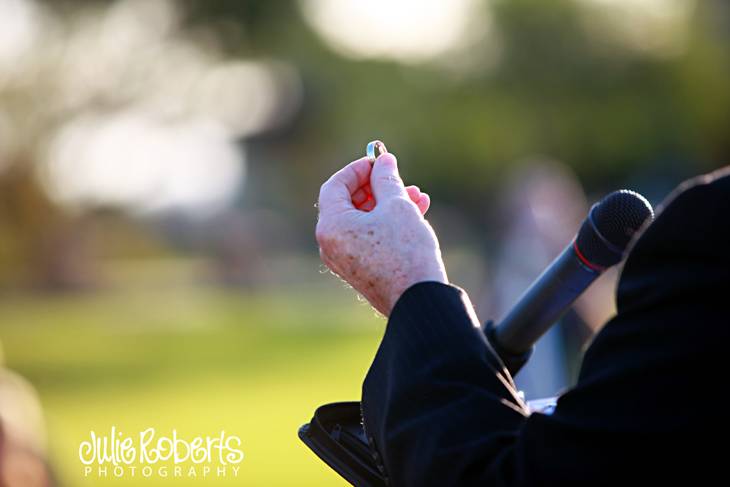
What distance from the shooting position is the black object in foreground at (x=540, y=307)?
1.96m

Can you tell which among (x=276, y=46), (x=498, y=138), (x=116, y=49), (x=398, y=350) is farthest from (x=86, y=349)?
(x=498, y=138)

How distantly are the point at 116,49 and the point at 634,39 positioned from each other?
4431cm

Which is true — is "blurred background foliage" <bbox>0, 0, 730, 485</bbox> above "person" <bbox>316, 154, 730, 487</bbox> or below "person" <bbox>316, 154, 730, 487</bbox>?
above

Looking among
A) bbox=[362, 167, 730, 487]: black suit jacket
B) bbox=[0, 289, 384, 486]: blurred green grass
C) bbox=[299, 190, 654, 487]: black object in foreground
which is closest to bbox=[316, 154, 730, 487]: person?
bbox=[362, 167, 730, 487]: black suit jacket

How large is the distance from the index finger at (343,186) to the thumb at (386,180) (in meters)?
0.03

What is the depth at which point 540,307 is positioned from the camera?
85.7 inches

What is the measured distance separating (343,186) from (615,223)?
52cm

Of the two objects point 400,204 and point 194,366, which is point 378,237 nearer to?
point 400,204

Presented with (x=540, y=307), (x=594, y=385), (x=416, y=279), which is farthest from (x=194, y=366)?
(x=594, y=385)

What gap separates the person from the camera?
1.55m

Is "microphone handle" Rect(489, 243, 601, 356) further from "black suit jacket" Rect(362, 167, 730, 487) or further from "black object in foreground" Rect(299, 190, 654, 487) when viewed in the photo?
"black suit jacket" Rect(362, 167, 730, 487)

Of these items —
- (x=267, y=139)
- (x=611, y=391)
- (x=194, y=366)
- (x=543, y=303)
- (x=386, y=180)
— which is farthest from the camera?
(x=267, y=139)

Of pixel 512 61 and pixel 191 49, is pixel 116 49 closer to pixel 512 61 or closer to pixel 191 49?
pixel 191 49

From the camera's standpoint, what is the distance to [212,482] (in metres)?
8.38
